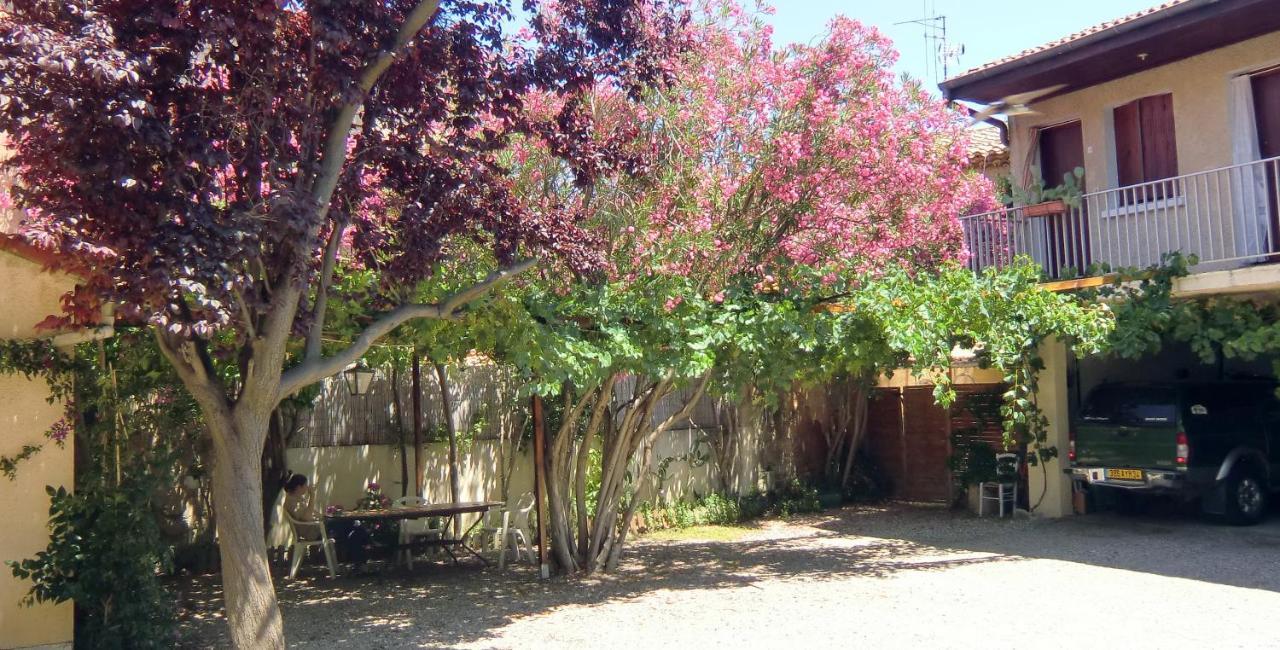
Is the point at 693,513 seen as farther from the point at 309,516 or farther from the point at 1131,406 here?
the point at 1131,406

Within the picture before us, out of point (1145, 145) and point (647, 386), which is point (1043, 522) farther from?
point (647, 386)

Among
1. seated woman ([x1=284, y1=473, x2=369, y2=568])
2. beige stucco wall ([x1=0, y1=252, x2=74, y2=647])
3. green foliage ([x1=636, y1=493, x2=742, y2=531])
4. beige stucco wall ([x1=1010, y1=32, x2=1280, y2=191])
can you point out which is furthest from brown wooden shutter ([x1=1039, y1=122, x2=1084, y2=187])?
beige stucco wall ([x1=0, y1=252, x2=74, y2=647])

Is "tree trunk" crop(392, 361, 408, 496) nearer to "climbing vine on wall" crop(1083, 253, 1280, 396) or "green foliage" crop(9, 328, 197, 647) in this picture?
"green foliage" crop(9, 328, 197, 647)

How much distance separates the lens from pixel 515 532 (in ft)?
37.9

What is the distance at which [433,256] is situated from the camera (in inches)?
290

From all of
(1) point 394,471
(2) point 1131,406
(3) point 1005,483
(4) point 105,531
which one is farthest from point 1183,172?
(4) point 105,531

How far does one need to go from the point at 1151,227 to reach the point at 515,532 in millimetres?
8567

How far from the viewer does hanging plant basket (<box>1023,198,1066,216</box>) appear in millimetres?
13328

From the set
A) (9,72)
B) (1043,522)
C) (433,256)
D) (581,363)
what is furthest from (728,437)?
(9,72)

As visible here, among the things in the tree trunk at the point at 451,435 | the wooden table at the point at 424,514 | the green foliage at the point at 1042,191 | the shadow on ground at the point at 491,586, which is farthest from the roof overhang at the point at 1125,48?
the wooden table at the point at 424,514

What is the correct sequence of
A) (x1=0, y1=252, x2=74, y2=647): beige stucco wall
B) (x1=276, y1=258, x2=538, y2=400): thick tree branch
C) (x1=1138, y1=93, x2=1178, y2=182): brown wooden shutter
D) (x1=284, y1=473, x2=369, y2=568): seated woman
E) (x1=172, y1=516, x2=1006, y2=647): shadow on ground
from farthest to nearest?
1. (x1=1138, y1=93, x2=1178, y2=182): brown wooden shutter
2. (x1=284, y1=473, x2=369, y2=568): seated woman
3. (x1=172, y1=516, x2=1006, y2=647): shadow on ground
4. (x1=0, y1=252, x2=74, y2=647): beige stucco wall
5. (x1=276, y1=258, x2=538, y2=400): thick tree branch

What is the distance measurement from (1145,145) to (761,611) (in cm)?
856

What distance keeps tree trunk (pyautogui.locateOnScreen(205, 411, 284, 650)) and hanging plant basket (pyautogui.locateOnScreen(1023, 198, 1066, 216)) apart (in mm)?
10630

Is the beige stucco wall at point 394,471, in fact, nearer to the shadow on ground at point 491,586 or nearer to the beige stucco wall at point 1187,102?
the shadow on ground at point 491,586
